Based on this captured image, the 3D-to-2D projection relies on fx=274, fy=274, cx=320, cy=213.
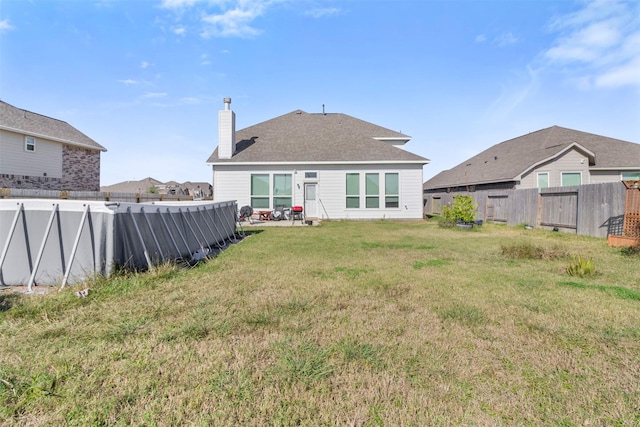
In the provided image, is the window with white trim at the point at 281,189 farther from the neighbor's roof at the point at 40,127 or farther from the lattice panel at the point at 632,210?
the neighbor's roof at the point at 40,127

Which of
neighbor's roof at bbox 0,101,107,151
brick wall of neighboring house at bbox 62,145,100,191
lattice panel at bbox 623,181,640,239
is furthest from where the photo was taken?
brick wall of neighboring house at bbox 62,145,100,191

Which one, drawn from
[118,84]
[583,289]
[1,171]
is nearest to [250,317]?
[583,289]

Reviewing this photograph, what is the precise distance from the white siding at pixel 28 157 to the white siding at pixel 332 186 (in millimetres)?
11106

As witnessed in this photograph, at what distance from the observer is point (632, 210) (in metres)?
7.98

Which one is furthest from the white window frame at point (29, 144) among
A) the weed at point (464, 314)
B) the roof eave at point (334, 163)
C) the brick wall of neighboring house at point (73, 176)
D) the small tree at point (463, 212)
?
the small tree at point (463, 212)

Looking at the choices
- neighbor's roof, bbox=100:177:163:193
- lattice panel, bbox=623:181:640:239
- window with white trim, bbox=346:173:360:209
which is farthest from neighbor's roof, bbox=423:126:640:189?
neighbor's roof, bbox=100:177:163:193

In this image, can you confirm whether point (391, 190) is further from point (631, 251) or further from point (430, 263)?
point (430, 263)

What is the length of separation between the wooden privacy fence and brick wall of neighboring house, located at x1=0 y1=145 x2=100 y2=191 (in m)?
27.1

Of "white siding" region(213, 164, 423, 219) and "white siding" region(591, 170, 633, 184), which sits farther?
"white siding" region(591, 170, 633, 184)

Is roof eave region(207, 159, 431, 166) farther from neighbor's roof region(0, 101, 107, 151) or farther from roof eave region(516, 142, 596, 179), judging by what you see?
neighbor's roof region(0, 101, 107, 151)

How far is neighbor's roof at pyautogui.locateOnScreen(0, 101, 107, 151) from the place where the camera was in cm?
1580

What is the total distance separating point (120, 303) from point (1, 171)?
61.6 feet

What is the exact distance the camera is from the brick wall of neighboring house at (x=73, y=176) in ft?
53.9

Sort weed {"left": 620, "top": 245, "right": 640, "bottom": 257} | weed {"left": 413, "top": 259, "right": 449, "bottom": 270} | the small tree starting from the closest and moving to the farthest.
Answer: weed {"left": 413, "top": 259, "right": 449, "bottom": 270}, weed {"left": 620, "top": 245, "right": 640, "bottom": 257}, the small tree
